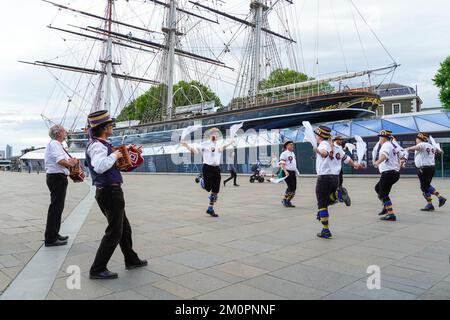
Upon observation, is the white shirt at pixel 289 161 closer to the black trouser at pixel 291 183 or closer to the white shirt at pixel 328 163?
the black trouser at pixel 291 183

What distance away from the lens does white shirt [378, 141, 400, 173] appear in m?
8.02

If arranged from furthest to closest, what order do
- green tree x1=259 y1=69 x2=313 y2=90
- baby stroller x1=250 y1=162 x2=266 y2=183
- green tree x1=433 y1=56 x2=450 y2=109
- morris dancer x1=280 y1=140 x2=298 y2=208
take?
green tree x1=259 y1=69 x2=313 y2=90 < green tree x1=433 y1=56 x2=450 y2=109 < baby stroller x1=250 y1=162 x2=266 y2=183 < morris dancer x1=280 y1=140 x2=298 y2=208

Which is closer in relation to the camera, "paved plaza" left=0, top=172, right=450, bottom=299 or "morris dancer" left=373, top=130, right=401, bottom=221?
"paved plaza" left=0, top=172, right=450, bottom=299

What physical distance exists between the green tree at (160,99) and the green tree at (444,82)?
28.9m

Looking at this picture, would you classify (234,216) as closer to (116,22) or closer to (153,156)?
(153,156)

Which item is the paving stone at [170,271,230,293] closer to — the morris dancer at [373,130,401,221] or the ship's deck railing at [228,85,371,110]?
the morris dancer at [373,130,401,221]

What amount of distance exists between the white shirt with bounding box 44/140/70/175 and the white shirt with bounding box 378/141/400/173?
247 inches

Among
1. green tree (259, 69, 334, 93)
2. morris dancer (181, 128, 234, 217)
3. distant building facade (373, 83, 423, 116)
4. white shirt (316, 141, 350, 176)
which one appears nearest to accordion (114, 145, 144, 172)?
white shirt (316, 141, 350, 176)

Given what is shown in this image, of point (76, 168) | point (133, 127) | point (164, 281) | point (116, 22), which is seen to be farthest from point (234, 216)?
point (116, 22)

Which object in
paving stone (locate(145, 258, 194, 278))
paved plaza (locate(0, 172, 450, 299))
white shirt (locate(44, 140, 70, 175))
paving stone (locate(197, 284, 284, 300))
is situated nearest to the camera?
paving stone (locate(197, 284, 284, 300))

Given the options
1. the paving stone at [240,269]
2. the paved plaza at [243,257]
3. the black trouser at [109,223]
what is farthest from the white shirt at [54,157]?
the paving stone at [240,269]

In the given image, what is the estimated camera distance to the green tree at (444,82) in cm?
3806

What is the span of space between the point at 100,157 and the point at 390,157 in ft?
21.1
